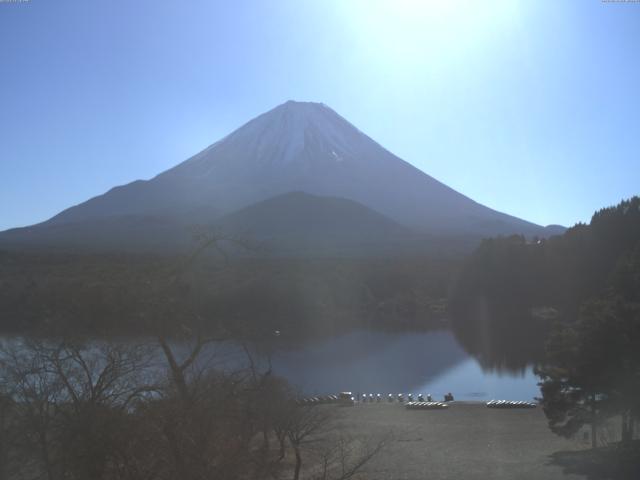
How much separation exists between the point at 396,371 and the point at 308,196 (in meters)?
35.8

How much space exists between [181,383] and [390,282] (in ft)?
92.6

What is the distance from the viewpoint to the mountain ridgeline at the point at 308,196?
143 ft

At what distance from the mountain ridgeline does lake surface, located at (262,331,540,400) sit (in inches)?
Answer: 660

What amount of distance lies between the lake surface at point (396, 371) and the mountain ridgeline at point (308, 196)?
1676 cm

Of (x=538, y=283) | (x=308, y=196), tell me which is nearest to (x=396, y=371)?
(x=538, y=283)

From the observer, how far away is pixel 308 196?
51.8 m

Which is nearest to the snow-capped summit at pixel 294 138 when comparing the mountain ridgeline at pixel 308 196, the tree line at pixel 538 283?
the mountain ridgeline at pixel 308 196

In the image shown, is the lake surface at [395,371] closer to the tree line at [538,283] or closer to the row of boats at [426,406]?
the tree line at [538,283]

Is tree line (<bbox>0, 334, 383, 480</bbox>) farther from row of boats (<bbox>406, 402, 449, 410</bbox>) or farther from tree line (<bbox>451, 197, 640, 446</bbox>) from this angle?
row of boats (<bbox>406, 402, 449, 410</bbox>)

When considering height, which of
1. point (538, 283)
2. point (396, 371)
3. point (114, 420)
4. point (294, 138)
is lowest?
point (396, 371)

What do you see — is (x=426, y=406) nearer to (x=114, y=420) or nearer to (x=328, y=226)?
(x=114, y=420)

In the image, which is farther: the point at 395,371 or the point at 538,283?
the point at 538,283

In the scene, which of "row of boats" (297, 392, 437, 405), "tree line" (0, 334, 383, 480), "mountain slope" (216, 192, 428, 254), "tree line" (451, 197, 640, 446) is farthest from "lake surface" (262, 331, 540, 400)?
"mountain slope" (216, 192, 428, 254)

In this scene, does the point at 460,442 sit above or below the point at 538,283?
below
